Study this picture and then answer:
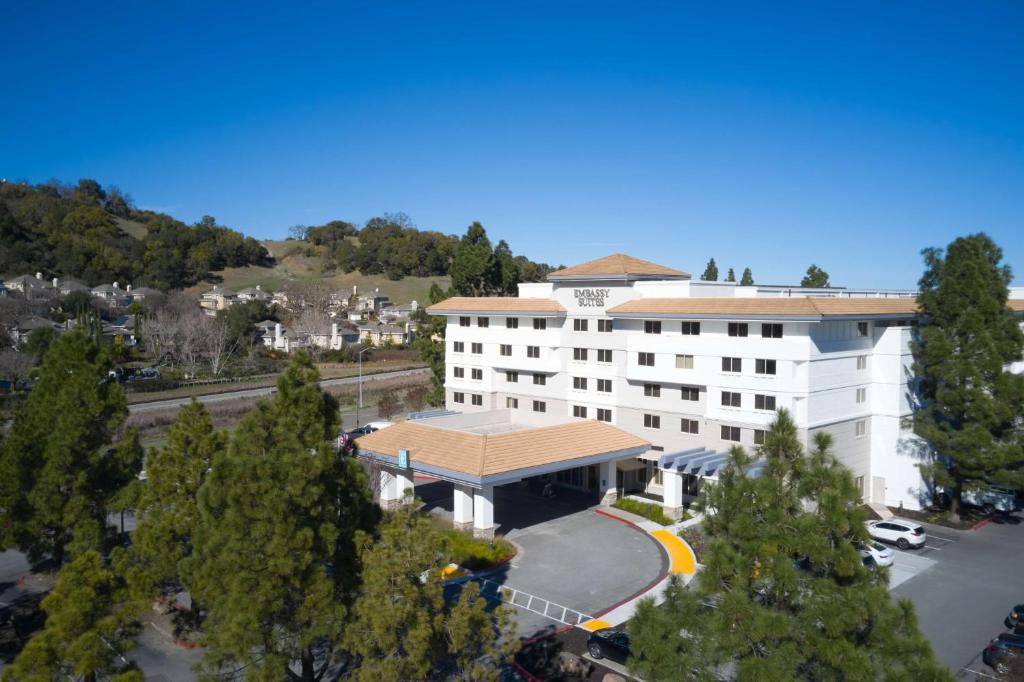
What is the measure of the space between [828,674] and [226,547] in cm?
1175

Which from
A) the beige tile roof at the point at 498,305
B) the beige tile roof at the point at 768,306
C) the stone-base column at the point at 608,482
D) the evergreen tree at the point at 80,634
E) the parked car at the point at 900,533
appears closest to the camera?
the evergreen tree at the point at 80,634

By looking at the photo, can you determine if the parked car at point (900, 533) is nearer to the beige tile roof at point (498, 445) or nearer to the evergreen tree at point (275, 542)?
the beige tile roof at point (498, 445)

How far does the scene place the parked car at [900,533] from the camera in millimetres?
33125

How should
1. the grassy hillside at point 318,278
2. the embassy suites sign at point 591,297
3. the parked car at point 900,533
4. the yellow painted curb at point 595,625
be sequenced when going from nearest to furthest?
the yellow painted curb at point 595,625 < the parked car at point 900,533 < the embassy suites sign at point 591,297 < the grassy hillside at point 318,278

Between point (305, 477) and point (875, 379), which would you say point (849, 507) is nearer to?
point (305, 477)

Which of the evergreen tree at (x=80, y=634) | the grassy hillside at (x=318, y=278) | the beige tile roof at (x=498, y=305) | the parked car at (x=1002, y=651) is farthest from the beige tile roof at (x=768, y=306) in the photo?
the grassy hillside at (x=318, y=278)

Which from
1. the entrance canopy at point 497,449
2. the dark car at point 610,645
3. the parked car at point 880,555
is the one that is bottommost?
the parked car at point 880,555

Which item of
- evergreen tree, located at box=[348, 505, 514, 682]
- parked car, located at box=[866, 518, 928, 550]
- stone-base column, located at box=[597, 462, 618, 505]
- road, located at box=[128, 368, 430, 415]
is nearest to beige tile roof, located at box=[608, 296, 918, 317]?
stone-base column, located at box=[597, 462, 618, 505]

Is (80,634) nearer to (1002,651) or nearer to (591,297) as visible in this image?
(1002,651)

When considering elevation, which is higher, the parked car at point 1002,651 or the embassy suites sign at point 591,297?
the embassy suites sign at point 591,297

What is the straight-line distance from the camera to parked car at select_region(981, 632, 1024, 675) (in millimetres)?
22062

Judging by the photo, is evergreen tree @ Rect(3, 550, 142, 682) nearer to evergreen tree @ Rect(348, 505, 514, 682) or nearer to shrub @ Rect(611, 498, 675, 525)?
evergreen tree @ Rect(348, 505, 514, 682)

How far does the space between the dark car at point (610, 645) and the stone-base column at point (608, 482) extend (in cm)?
1670

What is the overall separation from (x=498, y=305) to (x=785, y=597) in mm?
37768
